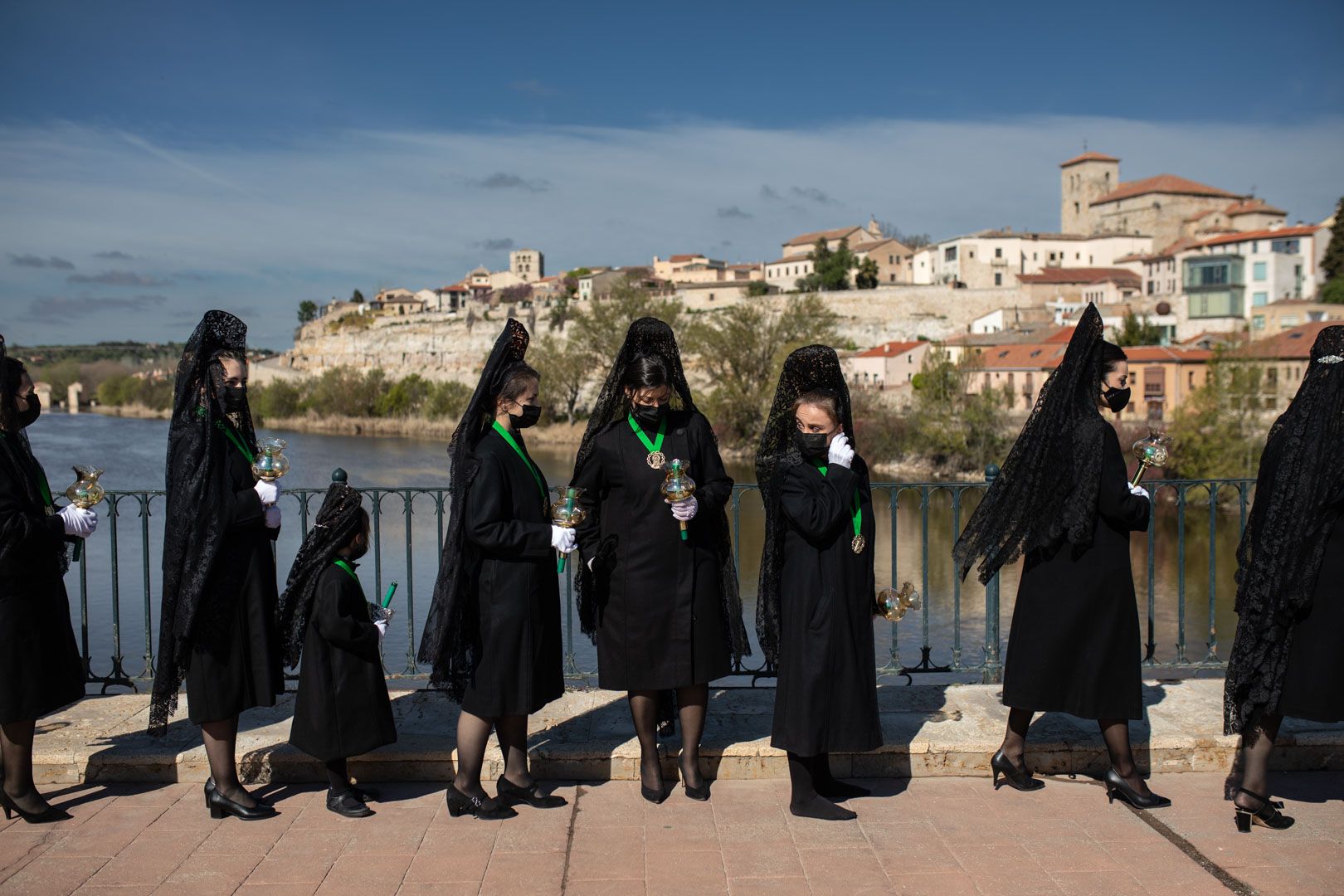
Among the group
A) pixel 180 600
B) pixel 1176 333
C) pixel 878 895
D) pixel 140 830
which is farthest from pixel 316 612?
pixel 1176 333

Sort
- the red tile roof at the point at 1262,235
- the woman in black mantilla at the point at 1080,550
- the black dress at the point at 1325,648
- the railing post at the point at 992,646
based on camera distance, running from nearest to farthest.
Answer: the black dress at the point at 1325,648, the woman in black mantilla at the point at 1080,550, the railing post at the point at 992,646, the red tile roof at the point at 1262,235

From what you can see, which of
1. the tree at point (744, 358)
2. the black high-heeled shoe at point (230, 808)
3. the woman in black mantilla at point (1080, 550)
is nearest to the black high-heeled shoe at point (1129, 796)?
the woman in black mantilla at point (1080, 550)

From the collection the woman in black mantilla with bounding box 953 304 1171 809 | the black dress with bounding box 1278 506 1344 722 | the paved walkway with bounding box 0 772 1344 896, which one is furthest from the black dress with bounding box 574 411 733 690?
the black dress with bounding box 1278 506 1344 722

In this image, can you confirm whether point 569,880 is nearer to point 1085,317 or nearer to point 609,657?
point 609,657

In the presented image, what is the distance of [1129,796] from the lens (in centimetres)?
397

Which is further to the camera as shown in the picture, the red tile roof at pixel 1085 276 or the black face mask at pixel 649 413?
the red tile roof at pixel 1085 276

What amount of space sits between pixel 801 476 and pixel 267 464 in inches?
75.7

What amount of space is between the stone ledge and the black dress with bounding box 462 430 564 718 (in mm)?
525

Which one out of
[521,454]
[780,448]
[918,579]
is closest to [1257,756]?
[780,448]

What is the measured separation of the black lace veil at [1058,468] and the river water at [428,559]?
1.17m

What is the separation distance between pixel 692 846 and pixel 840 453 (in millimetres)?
1445

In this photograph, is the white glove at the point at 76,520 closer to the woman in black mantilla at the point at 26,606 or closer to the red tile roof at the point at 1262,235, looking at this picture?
the woman in black mantilla at the point at 26,606

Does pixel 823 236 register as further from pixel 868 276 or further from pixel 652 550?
pixel 652 550

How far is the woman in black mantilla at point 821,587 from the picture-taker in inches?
150
